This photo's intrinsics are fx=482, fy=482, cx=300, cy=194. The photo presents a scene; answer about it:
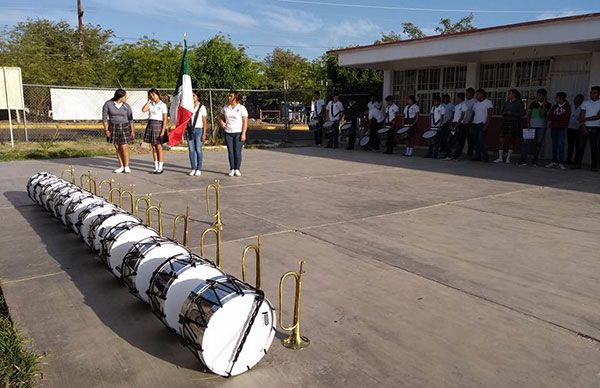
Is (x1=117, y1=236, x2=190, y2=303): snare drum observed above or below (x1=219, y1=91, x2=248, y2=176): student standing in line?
below

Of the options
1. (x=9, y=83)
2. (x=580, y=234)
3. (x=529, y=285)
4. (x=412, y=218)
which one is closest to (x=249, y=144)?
(x=9, y=83)

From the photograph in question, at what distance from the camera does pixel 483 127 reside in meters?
12.7

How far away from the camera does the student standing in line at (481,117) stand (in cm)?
1252

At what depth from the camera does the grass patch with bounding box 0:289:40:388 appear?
2.71 m

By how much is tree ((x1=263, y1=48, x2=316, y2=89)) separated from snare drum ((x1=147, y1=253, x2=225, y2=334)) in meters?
38.4

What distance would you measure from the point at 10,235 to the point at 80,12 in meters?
35.8

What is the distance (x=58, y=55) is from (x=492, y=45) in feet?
105

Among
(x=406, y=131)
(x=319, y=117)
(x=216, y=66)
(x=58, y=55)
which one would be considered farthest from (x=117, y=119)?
(x=58, y=55)

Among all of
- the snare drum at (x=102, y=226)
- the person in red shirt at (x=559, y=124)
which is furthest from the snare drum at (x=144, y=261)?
the person in red shirt at (x=559, y=124)

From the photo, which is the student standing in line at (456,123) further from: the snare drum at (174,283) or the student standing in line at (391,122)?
the snare drum at (174,283)

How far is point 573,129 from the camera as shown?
11.7 meters

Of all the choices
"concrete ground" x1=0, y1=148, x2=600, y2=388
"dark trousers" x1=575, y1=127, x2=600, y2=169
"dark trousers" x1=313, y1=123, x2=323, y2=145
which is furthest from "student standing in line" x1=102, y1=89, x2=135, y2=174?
"dark trousers" x1=575, y1=127, x2=600, y2=169

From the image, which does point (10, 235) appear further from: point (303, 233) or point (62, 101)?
point (62, 101)

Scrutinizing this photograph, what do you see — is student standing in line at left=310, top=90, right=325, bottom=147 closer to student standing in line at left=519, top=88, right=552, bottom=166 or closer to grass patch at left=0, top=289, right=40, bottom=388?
student standing in line at left=519, top=88, right=552, bottom=166
